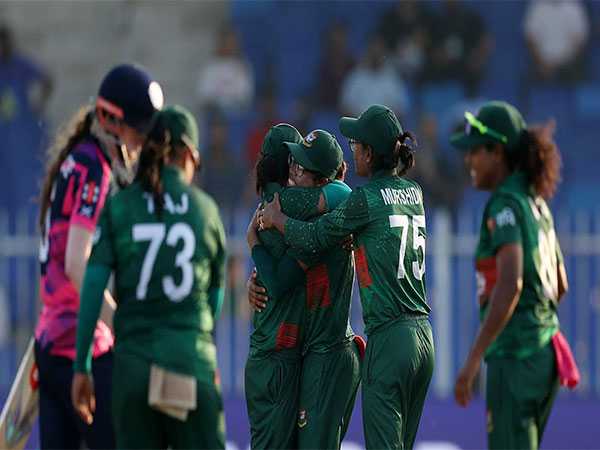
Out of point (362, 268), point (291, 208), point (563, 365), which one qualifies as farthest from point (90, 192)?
point (563, 365)

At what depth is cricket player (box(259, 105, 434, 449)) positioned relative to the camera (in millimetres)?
6379

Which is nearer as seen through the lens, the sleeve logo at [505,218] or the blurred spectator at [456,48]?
the sleeve logo at [505,218]

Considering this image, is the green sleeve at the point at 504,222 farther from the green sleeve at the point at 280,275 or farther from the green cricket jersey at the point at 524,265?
the green sleeve at the point at 280,275

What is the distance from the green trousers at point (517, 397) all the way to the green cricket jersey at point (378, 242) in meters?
0.57

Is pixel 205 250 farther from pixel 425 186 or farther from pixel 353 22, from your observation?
pixel 353 22

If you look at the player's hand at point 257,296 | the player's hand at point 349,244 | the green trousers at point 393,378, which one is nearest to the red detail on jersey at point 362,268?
the player's hand at point 349,244

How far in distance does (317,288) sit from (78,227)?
4.10 ft

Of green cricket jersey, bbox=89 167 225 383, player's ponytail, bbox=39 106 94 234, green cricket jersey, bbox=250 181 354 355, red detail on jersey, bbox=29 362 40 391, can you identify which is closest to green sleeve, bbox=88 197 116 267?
green cricket jersey, bbox=89 167 225 383

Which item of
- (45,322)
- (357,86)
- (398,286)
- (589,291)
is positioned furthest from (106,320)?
(357,86)

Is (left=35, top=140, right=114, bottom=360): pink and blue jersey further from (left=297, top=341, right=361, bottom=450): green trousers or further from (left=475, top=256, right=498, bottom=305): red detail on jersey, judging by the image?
(left=475, top=256, right=498, bottom=305): red detail on jersey

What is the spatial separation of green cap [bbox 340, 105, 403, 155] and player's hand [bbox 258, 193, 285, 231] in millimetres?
470

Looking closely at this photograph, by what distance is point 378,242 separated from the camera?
6.48 meters

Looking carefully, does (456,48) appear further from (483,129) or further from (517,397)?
(517,397)

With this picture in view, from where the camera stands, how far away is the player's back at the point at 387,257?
6453 millimetres
